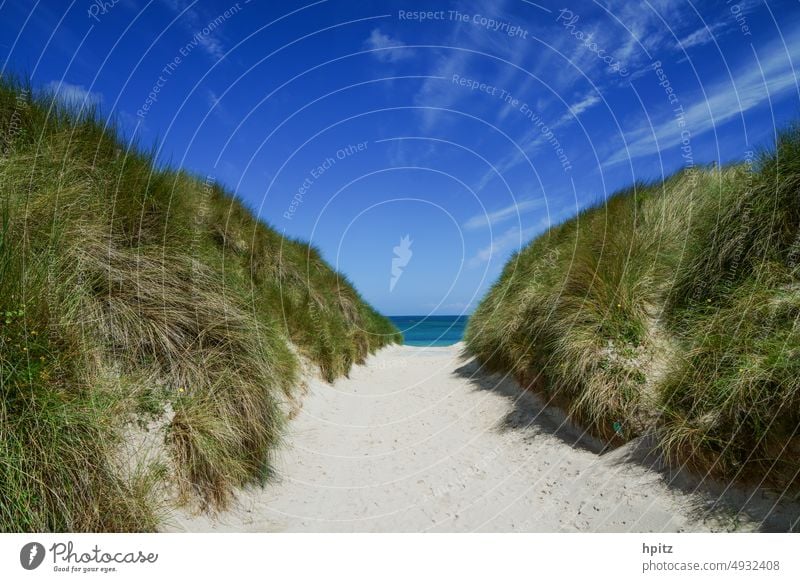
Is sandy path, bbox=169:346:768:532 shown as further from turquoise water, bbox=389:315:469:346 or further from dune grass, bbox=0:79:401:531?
turquoise water, bbox=389:315:469:346

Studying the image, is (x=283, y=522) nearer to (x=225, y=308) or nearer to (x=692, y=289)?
(x=225, y=308)

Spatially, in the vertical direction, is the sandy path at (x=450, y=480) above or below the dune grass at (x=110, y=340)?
below

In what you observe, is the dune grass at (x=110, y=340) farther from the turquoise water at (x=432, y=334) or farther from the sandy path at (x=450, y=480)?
the turquoise water at (x=432, y=334)

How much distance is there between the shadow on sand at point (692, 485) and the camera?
10.5 ft

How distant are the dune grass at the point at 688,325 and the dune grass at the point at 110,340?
4168 mm

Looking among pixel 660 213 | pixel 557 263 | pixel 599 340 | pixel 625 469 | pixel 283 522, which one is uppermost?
pixel 660 213

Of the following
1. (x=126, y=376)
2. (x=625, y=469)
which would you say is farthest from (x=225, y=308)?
(x=625, y=469)

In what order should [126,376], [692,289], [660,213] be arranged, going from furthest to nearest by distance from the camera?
1. [660,213]
2. [692,289]
3. [126,376]
